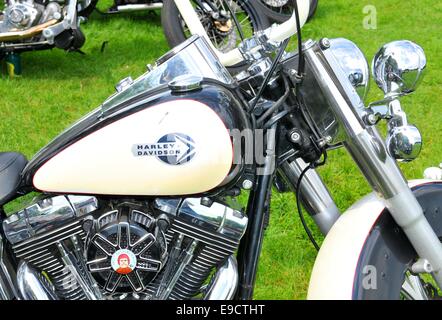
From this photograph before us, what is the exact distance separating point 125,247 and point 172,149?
31 centimetres

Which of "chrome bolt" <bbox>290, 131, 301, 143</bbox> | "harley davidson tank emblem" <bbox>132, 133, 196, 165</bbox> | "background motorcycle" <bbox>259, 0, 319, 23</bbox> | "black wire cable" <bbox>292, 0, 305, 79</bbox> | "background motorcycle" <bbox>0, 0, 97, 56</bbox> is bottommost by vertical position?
"background motorcycle" <bbox>0, 0, 97, 56</bbox>

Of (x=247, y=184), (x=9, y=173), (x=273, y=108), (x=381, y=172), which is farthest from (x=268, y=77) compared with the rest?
(x=9, y=173)

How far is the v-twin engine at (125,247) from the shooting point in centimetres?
183

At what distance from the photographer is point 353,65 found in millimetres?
1876

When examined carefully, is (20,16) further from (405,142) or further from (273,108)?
(405,142)

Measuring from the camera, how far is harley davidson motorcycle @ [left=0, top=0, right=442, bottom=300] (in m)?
1.77

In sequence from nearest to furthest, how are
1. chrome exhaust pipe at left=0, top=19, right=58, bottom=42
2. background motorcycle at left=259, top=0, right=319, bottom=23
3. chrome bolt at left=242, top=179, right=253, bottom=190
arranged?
chrome bolt at left=242, top=179, right=253, bottom=190 → chrome exhaust pipe at left=0, top=19, right=58, bottom=42 → background motorcycle at left=259, top=0, right=319, bottom=23

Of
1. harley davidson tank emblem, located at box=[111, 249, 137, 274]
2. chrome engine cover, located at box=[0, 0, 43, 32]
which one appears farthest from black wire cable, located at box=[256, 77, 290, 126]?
chrome engine cover, located at box=[0, 0, 43, 32]

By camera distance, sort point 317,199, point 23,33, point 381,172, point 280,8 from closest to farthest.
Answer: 1. point 381,172
2. point 317,199
3. point 23,33
4. point 280,8

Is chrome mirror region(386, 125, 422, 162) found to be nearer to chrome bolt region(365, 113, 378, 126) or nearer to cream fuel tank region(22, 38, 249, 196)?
chrome bolt region(365, 113, 378, 126)

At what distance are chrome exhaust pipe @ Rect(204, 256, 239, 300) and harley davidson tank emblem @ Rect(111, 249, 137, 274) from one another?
9.0 inches

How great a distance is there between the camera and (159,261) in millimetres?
1842

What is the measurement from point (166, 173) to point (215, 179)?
129mm

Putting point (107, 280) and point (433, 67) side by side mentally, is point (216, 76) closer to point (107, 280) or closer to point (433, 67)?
point (107, 280)
